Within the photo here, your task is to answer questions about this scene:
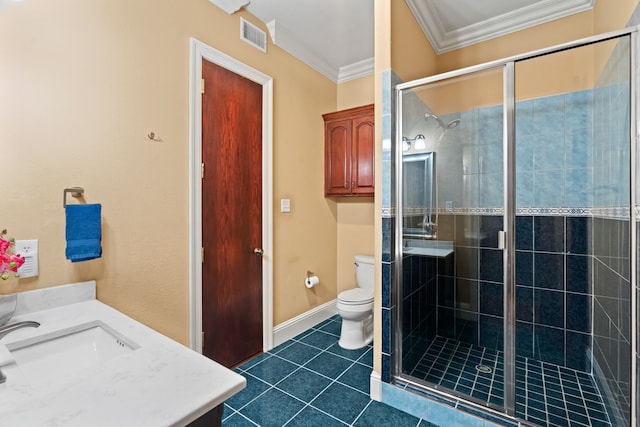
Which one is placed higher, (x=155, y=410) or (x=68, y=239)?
(x=68, y=239)

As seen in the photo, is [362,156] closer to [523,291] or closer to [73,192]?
[523,291]

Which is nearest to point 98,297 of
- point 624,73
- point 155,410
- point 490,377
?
point 155,410

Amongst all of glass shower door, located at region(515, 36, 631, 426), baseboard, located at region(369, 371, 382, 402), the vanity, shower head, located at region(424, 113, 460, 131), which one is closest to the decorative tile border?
glass shower door, located at region(515, 36, 631, 426)

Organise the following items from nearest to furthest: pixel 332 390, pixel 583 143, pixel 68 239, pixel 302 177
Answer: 1. pixel 68 239
2. pixel 332 390
3. pixel 583 143
4. pixel 302 177

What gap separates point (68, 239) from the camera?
4.35 feet

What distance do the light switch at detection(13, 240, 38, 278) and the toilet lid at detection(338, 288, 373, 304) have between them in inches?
75.6

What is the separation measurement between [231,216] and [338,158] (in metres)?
1.32

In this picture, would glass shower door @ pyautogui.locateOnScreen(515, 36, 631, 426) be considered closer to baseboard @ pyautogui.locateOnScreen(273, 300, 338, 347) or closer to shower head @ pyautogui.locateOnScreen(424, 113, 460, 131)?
shower head @ pyautogui.locateOnScreen(424, 113, 460, 131)

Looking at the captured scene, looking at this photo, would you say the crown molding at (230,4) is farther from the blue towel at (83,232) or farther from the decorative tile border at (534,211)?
the decorative tile border at (534,211)

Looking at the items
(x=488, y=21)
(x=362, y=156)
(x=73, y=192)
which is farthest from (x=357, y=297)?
(x=488, y=21)

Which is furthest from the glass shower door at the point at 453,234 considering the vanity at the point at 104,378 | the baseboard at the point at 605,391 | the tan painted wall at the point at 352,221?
the vanity at the point at 104,378

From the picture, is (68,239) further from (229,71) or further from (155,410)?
(229,71)

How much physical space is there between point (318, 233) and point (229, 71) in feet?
5.40

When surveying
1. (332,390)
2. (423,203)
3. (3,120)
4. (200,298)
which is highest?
(3,120)
